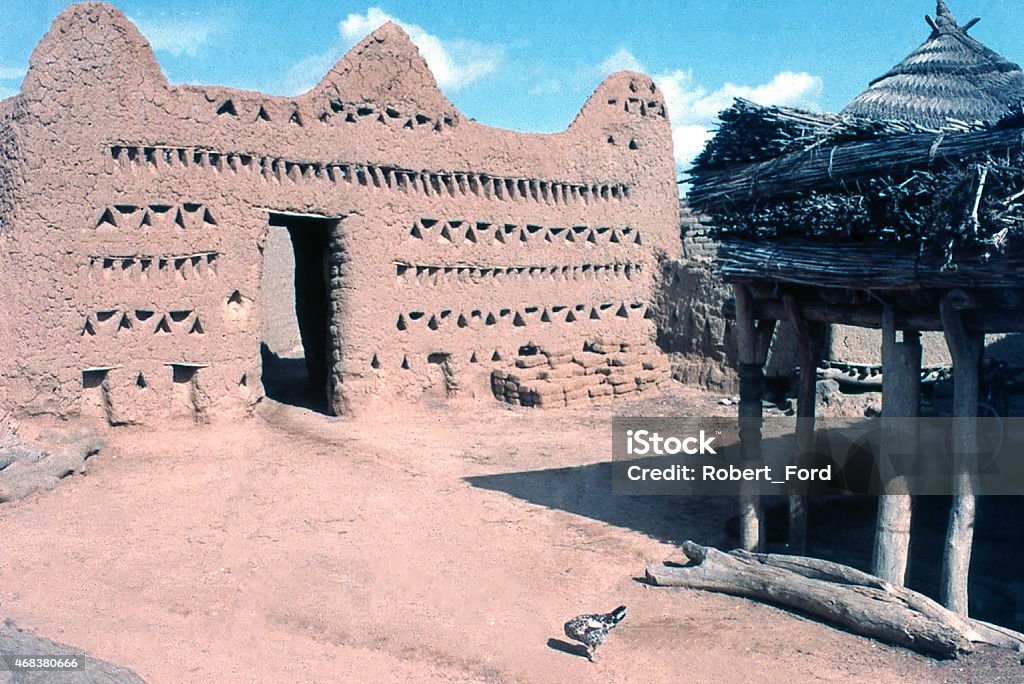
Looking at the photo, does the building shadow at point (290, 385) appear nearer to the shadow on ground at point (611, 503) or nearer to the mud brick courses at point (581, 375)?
the mud brick courses at point (581, 375)

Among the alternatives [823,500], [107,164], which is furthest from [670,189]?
[107,164]

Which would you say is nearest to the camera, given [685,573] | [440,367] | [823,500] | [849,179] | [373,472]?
[849,179]

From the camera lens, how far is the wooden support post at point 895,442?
6.73 meters

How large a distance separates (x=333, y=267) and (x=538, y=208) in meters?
3.72

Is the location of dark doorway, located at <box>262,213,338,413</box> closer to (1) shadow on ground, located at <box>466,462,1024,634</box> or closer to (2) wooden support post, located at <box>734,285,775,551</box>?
(1) shadow on ground, located at <box>466,462,1024,634</box>

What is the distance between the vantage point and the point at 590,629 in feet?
20.2

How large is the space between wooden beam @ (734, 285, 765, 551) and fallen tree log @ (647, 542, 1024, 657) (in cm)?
48

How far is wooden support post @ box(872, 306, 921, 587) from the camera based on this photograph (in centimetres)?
673

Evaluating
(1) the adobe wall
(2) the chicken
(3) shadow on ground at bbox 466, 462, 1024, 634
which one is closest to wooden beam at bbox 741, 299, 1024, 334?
(3) shadow on ground at bbox 466, 462, 1024, 634

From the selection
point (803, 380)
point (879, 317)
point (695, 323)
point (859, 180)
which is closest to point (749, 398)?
point (803, 380)

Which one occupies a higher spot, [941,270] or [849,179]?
[849,179]

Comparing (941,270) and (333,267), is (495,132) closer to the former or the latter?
(333,267)

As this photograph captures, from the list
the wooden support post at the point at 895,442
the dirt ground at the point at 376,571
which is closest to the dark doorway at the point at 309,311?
the dirt ground at the point at 376,571

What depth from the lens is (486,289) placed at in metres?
13.8
